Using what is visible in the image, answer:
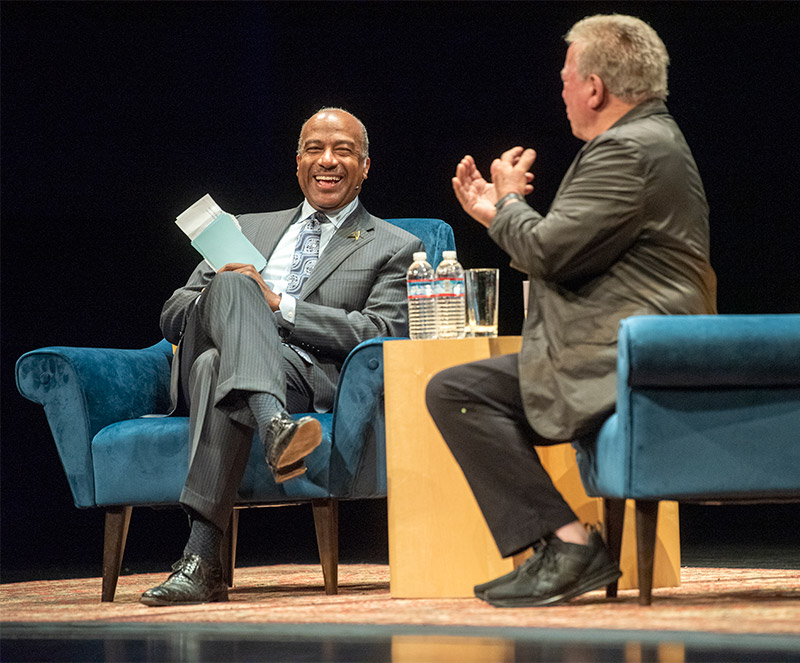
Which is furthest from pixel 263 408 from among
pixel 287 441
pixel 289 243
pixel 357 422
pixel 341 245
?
pixel 289 243

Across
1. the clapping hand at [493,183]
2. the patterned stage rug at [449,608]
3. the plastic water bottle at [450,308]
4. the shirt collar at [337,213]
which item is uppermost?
the shirt collar at [337,213]

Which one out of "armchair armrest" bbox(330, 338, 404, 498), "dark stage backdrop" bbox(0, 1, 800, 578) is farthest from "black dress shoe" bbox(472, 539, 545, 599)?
"dark stage backdrop" bbox(0, 1, 800, 578)

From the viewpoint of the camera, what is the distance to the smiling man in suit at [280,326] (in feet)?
7.48

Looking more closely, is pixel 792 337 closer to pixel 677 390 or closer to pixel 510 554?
pixel 677 390

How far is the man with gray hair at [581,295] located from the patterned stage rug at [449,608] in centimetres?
15

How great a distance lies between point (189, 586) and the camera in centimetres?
225

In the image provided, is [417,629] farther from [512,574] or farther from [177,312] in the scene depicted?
[177,312]

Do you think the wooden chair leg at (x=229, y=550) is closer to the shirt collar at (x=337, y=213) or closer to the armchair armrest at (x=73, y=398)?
the armchair armrest at (x=73, y=398)

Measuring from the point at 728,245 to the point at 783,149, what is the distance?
1.42 ft

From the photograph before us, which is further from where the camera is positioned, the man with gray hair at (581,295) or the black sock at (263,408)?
the black sock at (263,408)

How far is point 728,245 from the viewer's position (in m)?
4.37

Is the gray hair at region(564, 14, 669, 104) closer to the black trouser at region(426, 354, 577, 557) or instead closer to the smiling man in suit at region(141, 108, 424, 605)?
the black trouser at region(426, 354, 577, 557)

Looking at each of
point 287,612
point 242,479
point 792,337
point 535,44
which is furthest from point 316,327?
point 535,44

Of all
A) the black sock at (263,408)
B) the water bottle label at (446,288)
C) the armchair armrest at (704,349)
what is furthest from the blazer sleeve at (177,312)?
the armchair armrest at (704,349)
